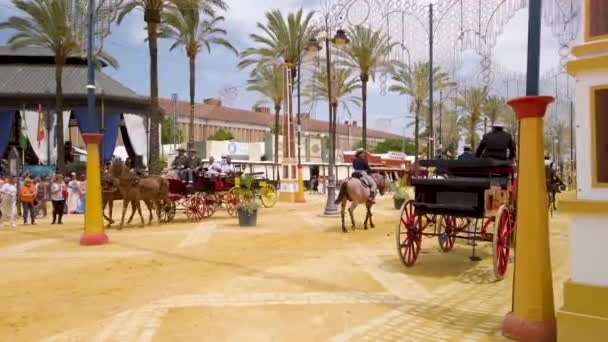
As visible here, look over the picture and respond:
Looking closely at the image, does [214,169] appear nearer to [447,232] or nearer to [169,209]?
[169,209]

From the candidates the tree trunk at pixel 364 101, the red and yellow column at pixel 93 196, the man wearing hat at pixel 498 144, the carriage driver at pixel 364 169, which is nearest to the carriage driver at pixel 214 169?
the carriage driver at pixel 364 169

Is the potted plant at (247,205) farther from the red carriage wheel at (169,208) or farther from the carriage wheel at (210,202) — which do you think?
the carriage wheel at (210,202)

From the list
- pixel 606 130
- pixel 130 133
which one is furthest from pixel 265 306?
pixel 130 133

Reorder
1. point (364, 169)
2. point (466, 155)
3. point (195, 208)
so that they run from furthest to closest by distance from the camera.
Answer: point (195, 208), point (364, 169), point (466, 155)

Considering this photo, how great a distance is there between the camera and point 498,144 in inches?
353

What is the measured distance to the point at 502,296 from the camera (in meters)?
6.83

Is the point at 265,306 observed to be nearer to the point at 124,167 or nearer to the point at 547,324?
the point at 547,324

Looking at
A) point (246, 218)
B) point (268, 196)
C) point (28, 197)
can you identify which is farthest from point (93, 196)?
point (268, 196)

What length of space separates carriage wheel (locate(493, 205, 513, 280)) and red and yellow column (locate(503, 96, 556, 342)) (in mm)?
2316

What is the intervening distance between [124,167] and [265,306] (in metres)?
10.4

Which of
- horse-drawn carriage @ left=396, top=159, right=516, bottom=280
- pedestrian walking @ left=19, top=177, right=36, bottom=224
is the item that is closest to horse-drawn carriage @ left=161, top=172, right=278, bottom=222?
pedestrian walking @ left=19, top=177, right=36, bottom=224

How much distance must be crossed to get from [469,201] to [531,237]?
10.3 ft

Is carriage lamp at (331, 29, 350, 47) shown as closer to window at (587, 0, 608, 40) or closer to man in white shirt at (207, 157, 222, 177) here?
man in white shirt at (207, 157, 222, 177)

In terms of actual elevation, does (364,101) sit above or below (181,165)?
above
